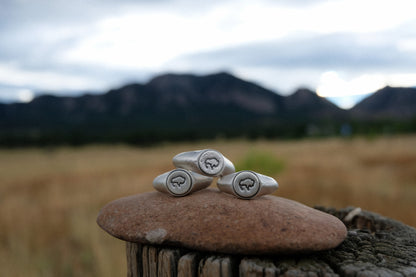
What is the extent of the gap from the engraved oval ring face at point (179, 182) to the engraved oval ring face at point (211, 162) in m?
0.12

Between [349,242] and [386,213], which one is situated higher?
[349,242]

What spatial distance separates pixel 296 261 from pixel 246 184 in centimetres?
57

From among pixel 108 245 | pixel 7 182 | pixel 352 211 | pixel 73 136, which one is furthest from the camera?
pixel 73 136

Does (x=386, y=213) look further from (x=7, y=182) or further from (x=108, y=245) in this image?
(x=7, y=182)

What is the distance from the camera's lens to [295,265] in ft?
5.61

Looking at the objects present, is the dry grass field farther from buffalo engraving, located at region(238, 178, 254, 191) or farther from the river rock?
buffalo engraving, located at region(238, 178, 254, 191)

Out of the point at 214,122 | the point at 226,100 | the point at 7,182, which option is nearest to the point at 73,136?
the point at 7,182

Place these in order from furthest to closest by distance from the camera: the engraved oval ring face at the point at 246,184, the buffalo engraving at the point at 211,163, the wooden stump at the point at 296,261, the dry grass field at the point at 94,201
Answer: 1. the dry grass field at the point at 94,201
2. the buffalo engraving at the point at 211,163
3. the engraved oval ring face at the point at 246,184
4. the wooden stump at the point at 296,261

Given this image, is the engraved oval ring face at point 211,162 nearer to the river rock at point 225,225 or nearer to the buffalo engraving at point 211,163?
the buffalo engraving at point 211,163

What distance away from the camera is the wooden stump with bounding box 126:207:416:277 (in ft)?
5.35

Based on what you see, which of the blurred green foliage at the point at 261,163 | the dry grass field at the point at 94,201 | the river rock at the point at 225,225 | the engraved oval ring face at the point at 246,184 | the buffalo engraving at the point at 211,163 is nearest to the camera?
the river rock at the point at 225,225

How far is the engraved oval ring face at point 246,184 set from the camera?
2096 millimetres

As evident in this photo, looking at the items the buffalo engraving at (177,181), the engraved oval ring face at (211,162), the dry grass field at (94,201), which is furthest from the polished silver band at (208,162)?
the dry grass field at (94,201)

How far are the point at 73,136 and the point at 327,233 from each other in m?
31.9
